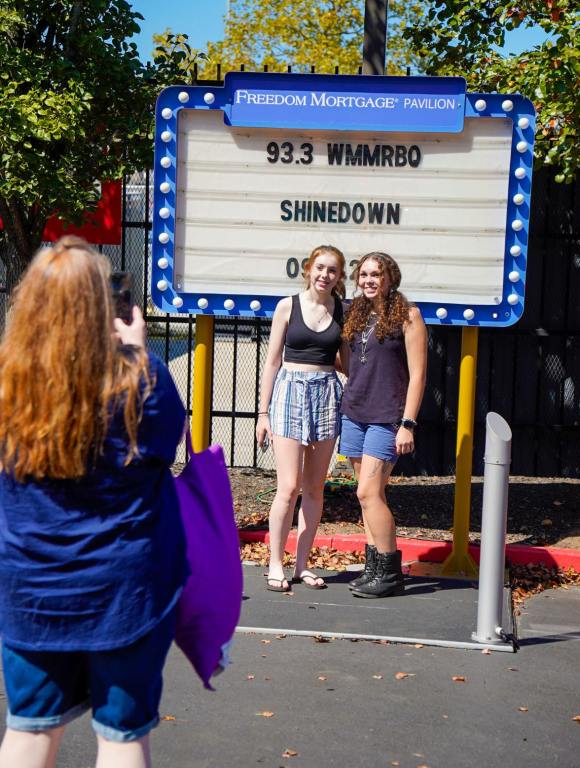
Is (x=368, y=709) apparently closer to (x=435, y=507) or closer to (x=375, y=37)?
(x=435, y=507)

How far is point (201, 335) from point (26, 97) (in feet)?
6.51

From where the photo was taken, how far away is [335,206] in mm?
7164

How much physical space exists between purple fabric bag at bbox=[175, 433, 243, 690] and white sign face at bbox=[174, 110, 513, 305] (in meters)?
4.09

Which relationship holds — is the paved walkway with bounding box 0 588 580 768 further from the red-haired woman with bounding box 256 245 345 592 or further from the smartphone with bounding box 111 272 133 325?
the smartphone with bounding box 111 272 133 325

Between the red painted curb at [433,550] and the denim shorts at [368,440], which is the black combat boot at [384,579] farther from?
the red painted curb at [433,550]

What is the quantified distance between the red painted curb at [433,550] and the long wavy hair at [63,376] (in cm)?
500

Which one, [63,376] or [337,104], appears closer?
[63,376]

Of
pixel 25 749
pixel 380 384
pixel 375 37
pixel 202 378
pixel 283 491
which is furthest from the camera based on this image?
pixel 375 37

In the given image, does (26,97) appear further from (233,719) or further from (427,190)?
(233,719)

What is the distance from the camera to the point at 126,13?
8242mm

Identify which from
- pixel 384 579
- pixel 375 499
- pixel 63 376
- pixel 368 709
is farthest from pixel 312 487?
pixel 63 376

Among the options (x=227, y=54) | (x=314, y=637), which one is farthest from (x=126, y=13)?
(x=227, y=54)

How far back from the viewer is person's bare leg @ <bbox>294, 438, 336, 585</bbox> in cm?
650

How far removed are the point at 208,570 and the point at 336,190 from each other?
451 cm
